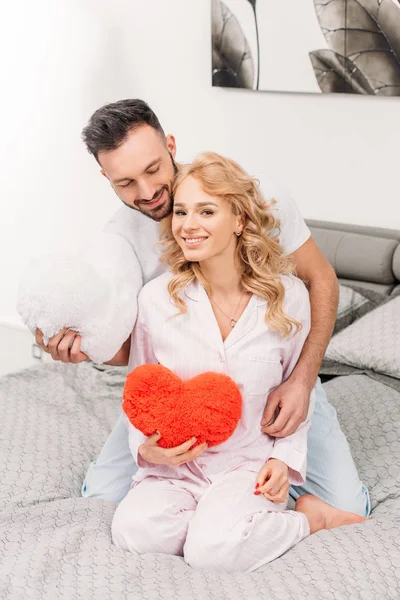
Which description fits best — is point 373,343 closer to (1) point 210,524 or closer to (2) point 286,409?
(2) point 286,409

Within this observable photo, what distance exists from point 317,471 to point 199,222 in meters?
0.67

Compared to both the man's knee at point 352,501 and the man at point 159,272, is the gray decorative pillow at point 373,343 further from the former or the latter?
the man's knee at point 352,501

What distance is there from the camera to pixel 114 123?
1923mm

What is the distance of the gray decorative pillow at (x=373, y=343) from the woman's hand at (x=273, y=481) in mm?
863

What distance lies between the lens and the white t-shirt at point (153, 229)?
6.75 ft

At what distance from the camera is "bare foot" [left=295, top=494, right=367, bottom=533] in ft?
6.01

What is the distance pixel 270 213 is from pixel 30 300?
1.94 ft

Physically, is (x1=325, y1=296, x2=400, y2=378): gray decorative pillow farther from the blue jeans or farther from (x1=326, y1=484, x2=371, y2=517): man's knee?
(x1=326, y1=484, x2=371, y2=517): man's knee

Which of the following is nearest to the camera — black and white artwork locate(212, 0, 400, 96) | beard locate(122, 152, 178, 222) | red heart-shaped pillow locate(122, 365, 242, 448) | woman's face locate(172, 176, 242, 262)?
red heart-shaped pillow locate(122, 365, 242, 448)

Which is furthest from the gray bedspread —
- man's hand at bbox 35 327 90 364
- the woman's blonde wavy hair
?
the woman's blonde wavy hair

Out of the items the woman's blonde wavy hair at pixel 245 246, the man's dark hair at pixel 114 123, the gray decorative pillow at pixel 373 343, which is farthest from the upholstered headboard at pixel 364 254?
the man's dark hair at pixel 114 123

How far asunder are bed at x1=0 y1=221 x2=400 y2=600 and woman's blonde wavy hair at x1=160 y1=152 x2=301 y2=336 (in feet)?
1.56

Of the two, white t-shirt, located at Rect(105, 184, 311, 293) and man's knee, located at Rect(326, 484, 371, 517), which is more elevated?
white t-shirt, located at Rect(105, 184, 311, 293)

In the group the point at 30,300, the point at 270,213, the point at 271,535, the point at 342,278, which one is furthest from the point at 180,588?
the point at 342,278
